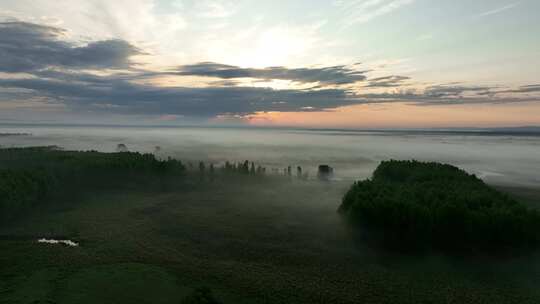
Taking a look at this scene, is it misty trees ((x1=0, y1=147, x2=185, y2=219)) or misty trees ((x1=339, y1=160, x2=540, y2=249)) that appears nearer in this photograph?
misty trees ((x1=339, y1=160, x2=540, y2=249))

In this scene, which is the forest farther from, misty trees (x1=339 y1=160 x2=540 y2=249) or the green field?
misty trees (x1=339 y1=160 x2=540 y2=249)

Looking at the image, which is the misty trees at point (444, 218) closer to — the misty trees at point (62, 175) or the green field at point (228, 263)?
the green field at point (228, 263)

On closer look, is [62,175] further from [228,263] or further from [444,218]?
[444,218]

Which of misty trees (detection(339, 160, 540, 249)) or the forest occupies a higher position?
the forest

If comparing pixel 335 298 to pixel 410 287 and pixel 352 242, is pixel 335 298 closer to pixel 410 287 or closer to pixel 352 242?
pixel 410 287

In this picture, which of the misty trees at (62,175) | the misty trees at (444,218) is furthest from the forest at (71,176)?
the misty trees at (444,218)

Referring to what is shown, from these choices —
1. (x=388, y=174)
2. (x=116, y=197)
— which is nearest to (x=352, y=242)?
(x=388, y=174)

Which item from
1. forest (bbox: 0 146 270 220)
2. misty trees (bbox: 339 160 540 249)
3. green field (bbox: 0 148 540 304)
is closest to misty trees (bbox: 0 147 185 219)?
forest (bbox: 0 146 270 220)
